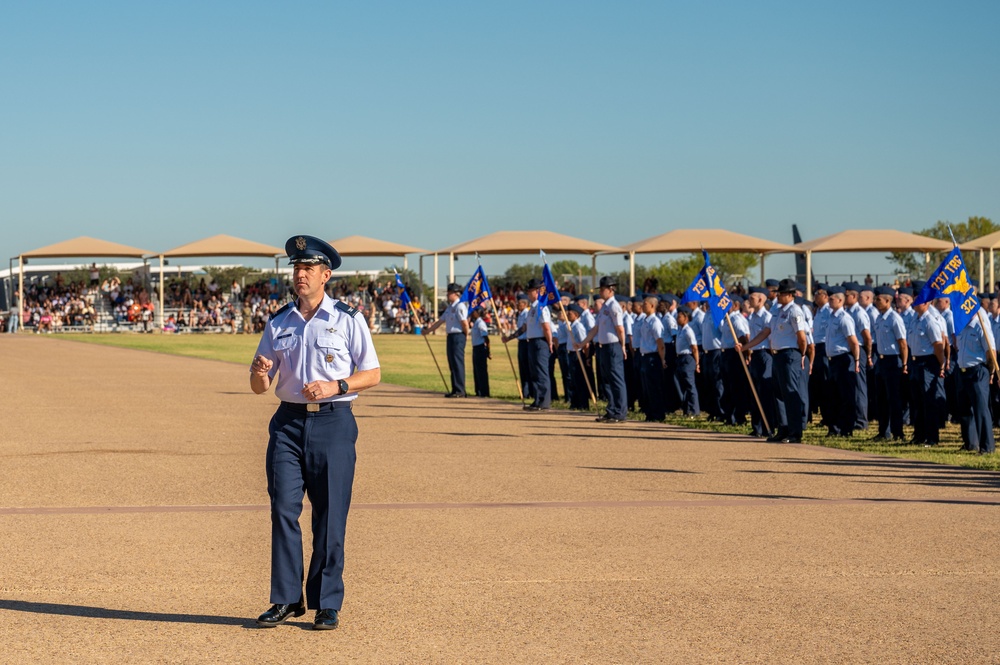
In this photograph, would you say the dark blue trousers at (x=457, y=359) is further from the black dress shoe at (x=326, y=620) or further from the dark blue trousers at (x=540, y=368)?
the black dress shoe at (x=326, y=620)

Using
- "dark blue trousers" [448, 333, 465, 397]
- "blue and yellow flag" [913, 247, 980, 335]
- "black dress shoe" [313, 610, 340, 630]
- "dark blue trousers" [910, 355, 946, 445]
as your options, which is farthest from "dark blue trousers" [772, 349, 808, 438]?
"black dress shoe" [313, 610, 340, 630]

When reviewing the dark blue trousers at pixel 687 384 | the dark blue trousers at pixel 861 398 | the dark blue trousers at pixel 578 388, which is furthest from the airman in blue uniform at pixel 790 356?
the dark blue trousers at pixel 578 388

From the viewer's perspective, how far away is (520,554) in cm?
846

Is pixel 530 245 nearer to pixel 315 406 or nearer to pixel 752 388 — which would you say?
pixel 752 388

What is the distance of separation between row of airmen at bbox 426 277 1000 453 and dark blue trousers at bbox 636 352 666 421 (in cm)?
1

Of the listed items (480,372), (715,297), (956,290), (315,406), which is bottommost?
(315,406)

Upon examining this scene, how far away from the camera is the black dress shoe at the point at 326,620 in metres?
6.53

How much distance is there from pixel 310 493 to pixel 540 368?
47.3ft

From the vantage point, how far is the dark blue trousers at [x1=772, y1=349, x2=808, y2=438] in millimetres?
15812

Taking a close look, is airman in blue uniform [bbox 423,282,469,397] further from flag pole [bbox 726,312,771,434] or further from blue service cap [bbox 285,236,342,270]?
blue service cap [bbox 285,236,342,270]

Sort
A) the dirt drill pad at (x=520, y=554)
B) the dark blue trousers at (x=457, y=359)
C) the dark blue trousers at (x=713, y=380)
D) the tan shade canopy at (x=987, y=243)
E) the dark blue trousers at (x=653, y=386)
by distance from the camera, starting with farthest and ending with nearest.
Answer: the tan shade canopy at (x=987, y=243) → the dark blue trousers at (x=457, y=359) → the dark blue trousers at (x=713, y=380) → the dark blue trousers at (x=653, y=386) → the dirt drill pad at (x=520, y=554)

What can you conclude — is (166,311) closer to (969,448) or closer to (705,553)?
(969,448)

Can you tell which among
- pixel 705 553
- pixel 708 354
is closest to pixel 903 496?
pixel 705 553

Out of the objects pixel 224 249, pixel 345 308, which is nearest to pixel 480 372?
pixel 345 308
